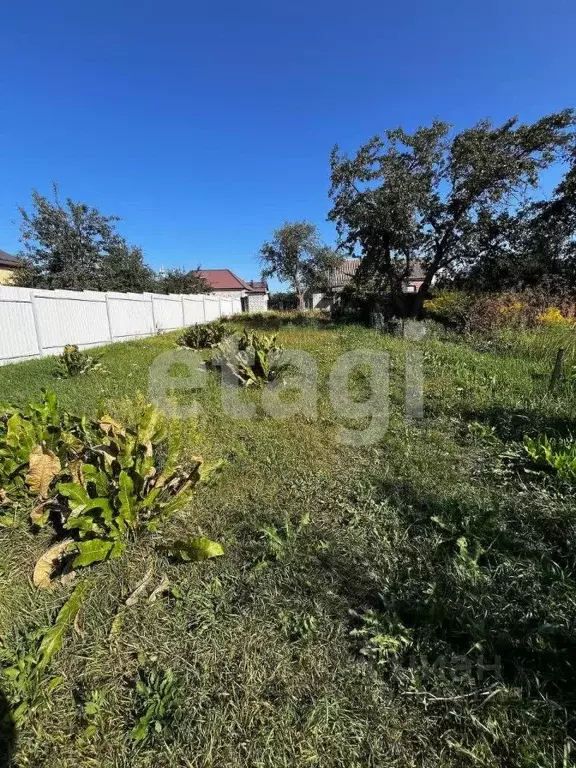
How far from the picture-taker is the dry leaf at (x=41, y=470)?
2264 mm

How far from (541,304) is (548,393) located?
253 inches

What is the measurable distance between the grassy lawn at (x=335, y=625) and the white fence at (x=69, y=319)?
721 cm

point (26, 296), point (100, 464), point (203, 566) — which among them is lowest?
point (203, 566)

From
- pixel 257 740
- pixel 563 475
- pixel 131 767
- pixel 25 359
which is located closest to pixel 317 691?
pixel 257 740

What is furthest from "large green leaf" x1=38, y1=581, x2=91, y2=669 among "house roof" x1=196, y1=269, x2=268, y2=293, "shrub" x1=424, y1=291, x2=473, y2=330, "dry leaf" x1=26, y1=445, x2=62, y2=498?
"house roof" x1=196, y1=269, x2=268, y2=293

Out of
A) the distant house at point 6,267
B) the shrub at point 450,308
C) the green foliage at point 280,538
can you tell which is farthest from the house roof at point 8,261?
the green foliage at point 280,538

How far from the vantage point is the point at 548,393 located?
3.98 meters

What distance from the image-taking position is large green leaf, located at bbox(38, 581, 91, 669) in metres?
1.50

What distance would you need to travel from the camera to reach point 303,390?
16.7 ft

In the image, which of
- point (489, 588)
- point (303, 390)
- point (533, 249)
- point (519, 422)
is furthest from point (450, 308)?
point (489, 588)

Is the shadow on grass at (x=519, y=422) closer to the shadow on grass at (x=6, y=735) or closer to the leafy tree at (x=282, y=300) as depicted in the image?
the shadow on grass at (x=6, y=735)

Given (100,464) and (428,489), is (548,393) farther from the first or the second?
(100,464)

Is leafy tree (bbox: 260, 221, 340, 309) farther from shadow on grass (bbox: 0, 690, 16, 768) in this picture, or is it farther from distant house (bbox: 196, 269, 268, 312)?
shadow on grass (bbox: 0, 690, 16, 768)

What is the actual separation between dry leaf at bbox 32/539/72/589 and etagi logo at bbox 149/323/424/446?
7.00ft
